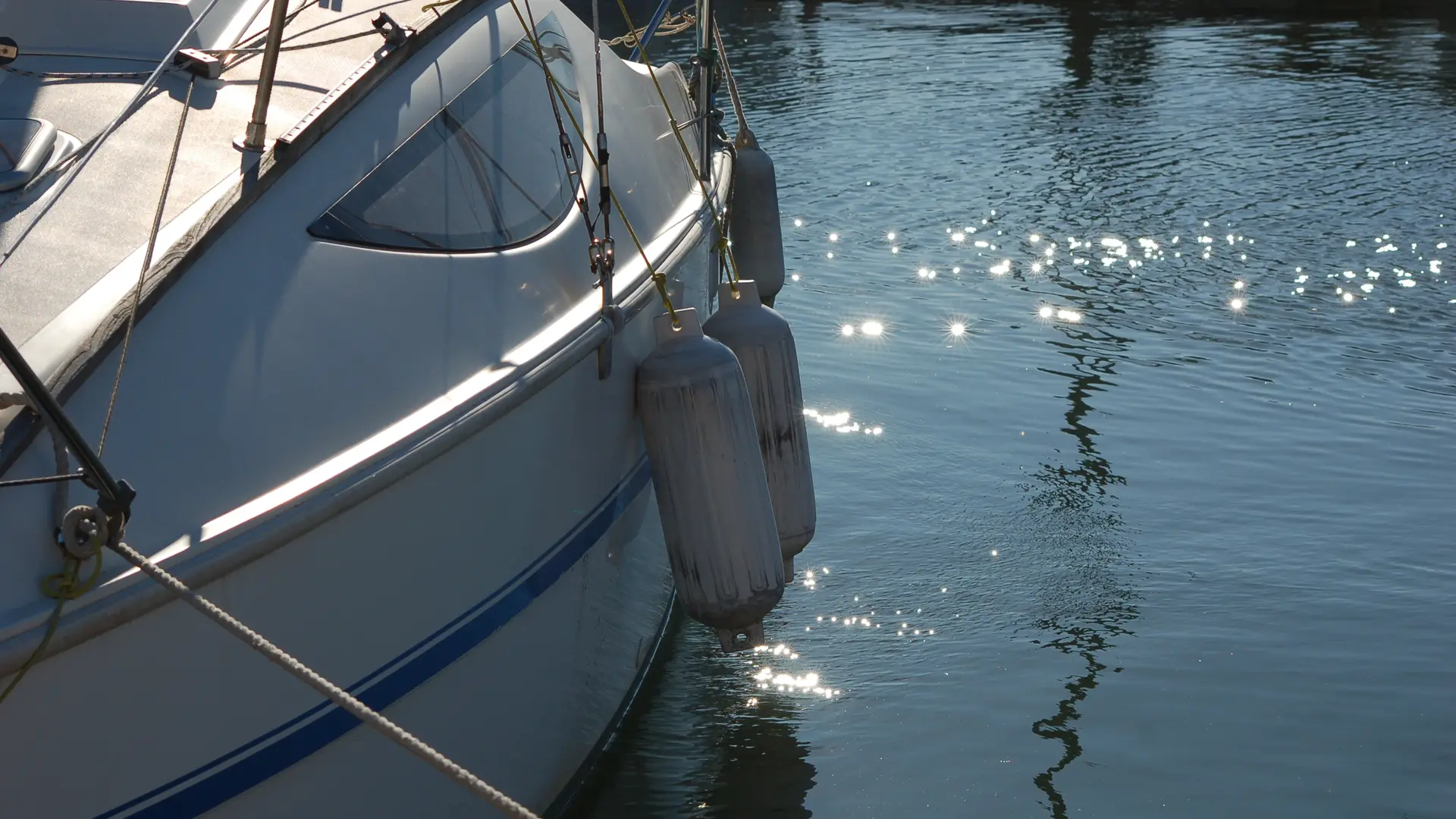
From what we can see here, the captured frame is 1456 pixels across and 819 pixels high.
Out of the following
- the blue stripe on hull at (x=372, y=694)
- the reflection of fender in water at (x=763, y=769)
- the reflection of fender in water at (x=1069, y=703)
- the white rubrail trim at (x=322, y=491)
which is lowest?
the reflection of fender in water at (x=1069, y=703)

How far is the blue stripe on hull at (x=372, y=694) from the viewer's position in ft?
8.28

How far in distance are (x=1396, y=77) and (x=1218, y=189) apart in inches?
218

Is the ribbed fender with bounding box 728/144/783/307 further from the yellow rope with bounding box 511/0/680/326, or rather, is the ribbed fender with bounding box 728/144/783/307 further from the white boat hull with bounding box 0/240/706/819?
the white boat hull with bounding box 0/240/706/819

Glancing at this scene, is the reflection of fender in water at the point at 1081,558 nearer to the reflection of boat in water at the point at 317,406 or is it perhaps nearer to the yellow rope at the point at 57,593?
the reflection of boat in water at the point at 317,406

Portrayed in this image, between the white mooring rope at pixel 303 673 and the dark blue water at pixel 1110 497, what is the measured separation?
1.74 metres

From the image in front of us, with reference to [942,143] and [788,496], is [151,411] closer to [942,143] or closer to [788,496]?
[788,496]

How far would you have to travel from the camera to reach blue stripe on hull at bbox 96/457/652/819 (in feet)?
8.28

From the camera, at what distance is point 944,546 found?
18.7 ft

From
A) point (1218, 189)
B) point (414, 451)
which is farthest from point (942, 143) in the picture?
point (414, 451)

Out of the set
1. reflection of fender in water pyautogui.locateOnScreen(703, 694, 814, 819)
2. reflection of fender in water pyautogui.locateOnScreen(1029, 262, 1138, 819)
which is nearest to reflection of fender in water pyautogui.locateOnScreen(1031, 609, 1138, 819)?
reflection of fender in water pyautogui.locateOnScreen(1029, 262, 1138, 819)

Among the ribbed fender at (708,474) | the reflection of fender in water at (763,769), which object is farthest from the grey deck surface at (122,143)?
the reflection of fender in water at (763,769)

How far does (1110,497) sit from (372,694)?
393 cm

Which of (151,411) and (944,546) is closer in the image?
(151,411)

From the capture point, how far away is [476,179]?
11.8ft
